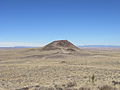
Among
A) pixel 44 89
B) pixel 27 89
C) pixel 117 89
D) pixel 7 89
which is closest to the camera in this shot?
pixel 117 89

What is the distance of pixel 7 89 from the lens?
53.7 feet

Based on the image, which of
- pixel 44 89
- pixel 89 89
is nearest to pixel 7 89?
pixel 44 89

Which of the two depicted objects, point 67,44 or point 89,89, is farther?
point 67,44

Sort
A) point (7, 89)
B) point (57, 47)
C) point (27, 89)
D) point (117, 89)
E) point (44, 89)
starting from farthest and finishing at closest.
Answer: point (57, 47) < point (7, 89) < point (27, 89) < point (44, 89) < point (117, 89)

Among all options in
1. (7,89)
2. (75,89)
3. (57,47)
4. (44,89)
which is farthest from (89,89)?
(57,47)

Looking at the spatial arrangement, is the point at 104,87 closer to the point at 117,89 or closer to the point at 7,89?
the point at 117,89

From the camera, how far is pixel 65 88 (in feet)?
44.9

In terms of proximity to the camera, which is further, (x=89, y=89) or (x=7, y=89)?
(x=7, y=89)

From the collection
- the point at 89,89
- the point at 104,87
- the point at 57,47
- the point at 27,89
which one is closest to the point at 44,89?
the point at 27,89

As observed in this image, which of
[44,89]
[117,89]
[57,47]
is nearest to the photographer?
[117,89]

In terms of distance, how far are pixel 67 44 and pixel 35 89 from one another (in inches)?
3099

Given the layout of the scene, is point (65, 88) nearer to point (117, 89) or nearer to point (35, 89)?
point (35, 89)

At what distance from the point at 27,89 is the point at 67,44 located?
78035mm

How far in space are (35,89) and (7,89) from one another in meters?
3.39
